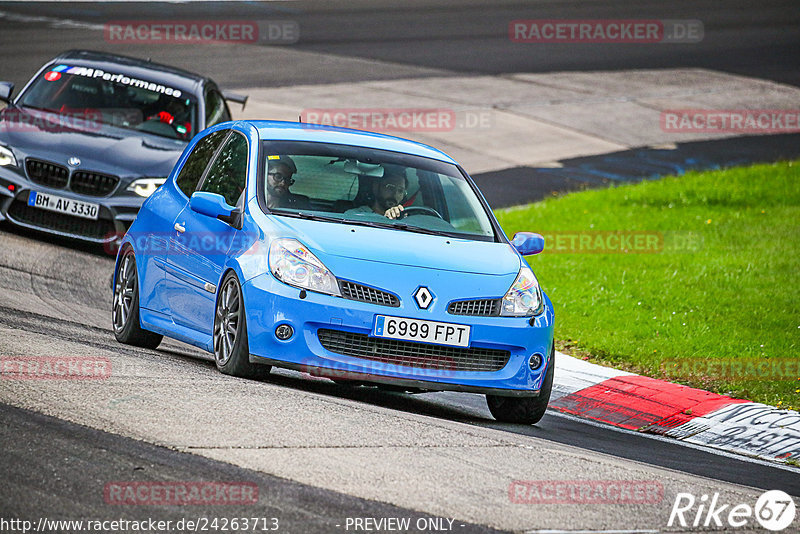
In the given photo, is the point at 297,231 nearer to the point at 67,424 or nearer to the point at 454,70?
the point at 67,424

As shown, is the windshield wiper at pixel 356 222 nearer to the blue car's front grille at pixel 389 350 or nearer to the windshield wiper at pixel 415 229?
the windshield wiper at pixel 415 229

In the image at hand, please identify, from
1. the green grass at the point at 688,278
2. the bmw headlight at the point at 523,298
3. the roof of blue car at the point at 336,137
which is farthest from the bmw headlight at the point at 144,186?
the bmw headlight at the point at 523,298

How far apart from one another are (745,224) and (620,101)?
9680mm

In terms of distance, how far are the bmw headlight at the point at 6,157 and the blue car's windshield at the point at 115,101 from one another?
105 cm

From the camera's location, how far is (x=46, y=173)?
12.2 metres

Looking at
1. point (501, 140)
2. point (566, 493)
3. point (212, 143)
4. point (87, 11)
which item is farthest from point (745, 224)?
point (87, 11)

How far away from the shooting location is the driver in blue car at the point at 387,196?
830 cm

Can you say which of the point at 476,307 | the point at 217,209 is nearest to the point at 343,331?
the point at 476,307

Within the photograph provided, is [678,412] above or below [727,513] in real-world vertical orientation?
below

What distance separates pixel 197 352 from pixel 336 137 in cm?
194

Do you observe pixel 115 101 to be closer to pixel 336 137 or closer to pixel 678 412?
pixel 336 137

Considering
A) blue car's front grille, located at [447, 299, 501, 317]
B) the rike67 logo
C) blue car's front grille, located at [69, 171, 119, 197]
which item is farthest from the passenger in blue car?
blue car's front grille, located at [69, 171, 119, 197]

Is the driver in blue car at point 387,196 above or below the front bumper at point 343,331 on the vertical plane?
above

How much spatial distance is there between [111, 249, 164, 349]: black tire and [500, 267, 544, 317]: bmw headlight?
109 inches
